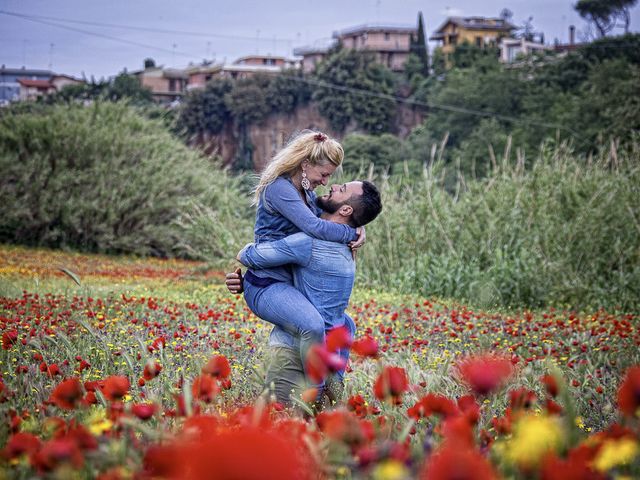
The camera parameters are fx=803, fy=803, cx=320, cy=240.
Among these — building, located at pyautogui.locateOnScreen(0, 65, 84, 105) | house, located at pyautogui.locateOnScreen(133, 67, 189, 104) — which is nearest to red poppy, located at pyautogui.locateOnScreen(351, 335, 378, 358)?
building, located at pyautogui.locateOnScreen(0, 65, 84, 105)

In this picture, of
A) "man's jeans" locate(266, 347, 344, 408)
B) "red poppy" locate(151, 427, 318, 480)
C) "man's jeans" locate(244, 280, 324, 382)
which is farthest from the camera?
"man's jeans" locate(266, 347, 344, 408)

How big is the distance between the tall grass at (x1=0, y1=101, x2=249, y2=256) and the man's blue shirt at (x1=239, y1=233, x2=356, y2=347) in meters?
13.8

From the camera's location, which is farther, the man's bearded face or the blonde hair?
the man's bearded face

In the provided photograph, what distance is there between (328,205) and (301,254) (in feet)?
1.19

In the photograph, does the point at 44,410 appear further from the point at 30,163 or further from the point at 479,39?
the point at 479,39

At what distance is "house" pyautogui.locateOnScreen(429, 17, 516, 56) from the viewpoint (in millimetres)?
80188

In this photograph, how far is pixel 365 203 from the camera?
4109mm

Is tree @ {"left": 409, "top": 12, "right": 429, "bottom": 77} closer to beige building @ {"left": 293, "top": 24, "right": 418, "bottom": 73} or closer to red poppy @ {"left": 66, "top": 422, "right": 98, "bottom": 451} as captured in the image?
beige building @ {"left": 293, "top": 24, "right": 418, "bottom": 73}

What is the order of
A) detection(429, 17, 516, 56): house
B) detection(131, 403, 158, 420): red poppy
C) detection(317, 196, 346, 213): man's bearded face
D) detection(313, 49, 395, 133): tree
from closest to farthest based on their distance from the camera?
detection(131, 403, 158, 420): red poppy
detection(317, 196, 346, 213): man's bearded face
detection(313, 49, 395, 133): tree
detection(429, 17, 516, 56): house

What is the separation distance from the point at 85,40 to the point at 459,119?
2148 cm

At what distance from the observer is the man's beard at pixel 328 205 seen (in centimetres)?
417

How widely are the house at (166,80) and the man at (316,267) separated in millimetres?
85424

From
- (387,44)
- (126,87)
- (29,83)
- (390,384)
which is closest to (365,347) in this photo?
(390,384)

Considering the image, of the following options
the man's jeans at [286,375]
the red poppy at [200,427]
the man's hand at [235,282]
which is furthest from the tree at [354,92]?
the red poppy at [200,427]
